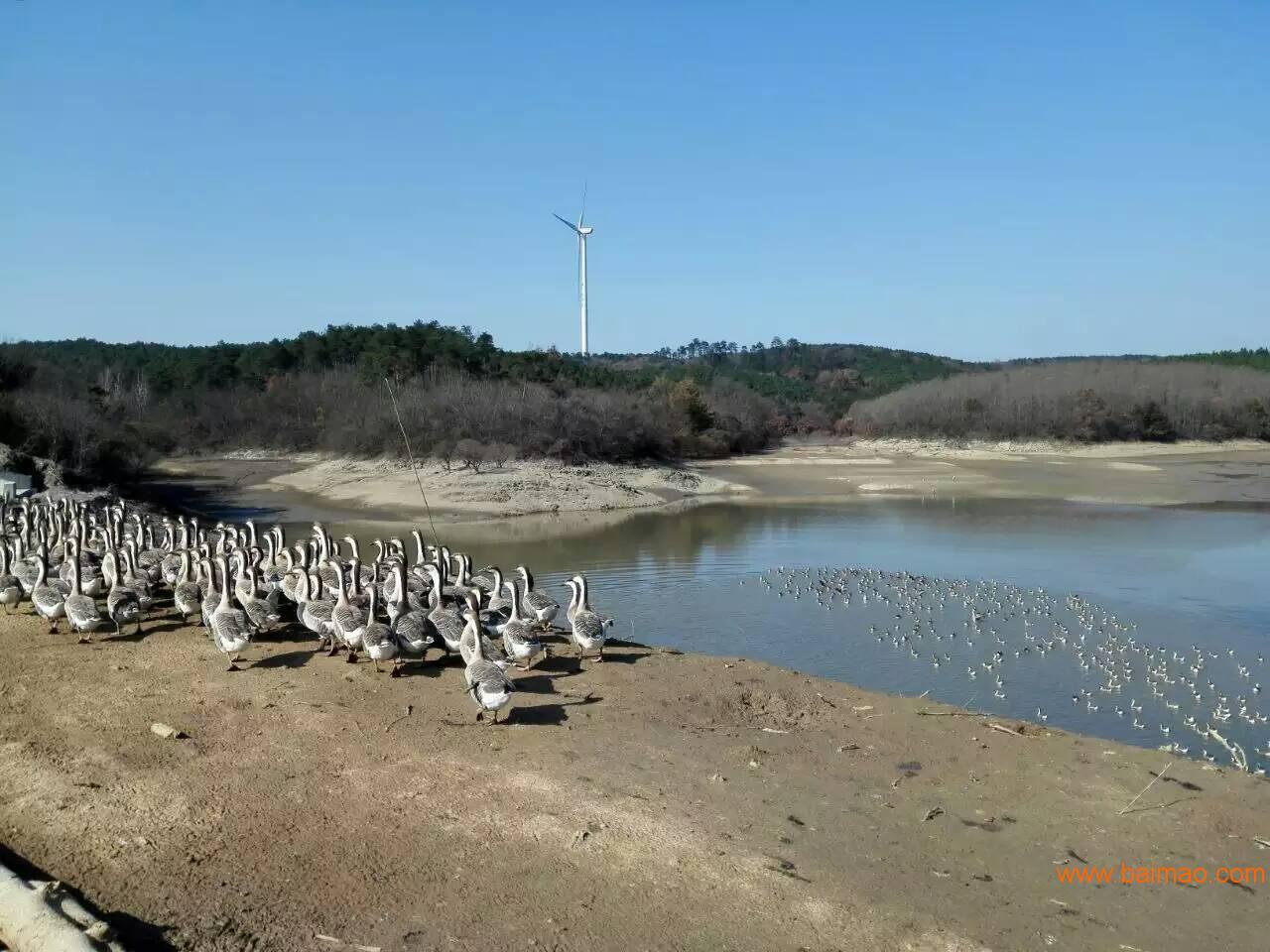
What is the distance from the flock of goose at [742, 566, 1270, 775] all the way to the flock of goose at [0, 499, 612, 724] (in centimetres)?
593

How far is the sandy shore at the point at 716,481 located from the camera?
133 feet

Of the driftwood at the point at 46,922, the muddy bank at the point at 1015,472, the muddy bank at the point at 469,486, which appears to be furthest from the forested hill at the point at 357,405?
the driftwood at the point at 46,922

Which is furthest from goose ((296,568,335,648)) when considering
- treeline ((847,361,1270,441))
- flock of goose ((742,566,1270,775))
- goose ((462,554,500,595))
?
treeline ((847,361,1270,441))

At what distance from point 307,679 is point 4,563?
642 cm

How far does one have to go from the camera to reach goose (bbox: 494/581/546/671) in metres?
11.1

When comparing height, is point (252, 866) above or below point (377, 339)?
below

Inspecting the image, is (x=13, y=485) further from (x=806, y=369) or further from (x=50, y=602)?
(x=806, y=369)

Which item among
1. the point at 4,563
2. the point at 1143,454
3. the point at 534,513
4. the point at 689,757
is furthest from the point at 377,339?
the point at 689,757

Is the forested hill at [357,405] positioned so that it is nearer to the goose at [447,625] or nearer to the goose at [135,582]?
the goose at [135,582]

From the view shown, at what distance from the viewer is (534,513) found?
3797 cm

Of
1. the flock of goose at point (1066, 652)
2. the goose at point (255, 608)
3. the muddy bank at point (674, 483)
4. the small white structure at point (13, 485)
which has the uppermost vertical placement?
the small white structure at point (13, 485)

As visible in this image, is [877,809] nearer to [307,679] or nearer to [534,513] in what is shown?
[307,679]

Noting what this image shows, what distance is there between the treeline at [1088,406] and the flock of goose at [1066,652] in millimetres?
63087

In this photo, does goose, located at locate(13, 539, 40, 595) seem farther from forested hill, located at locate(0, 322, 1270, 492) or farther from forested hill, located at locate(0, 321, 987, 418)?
forested hill, located at locate(0, 321, 987, 418)
